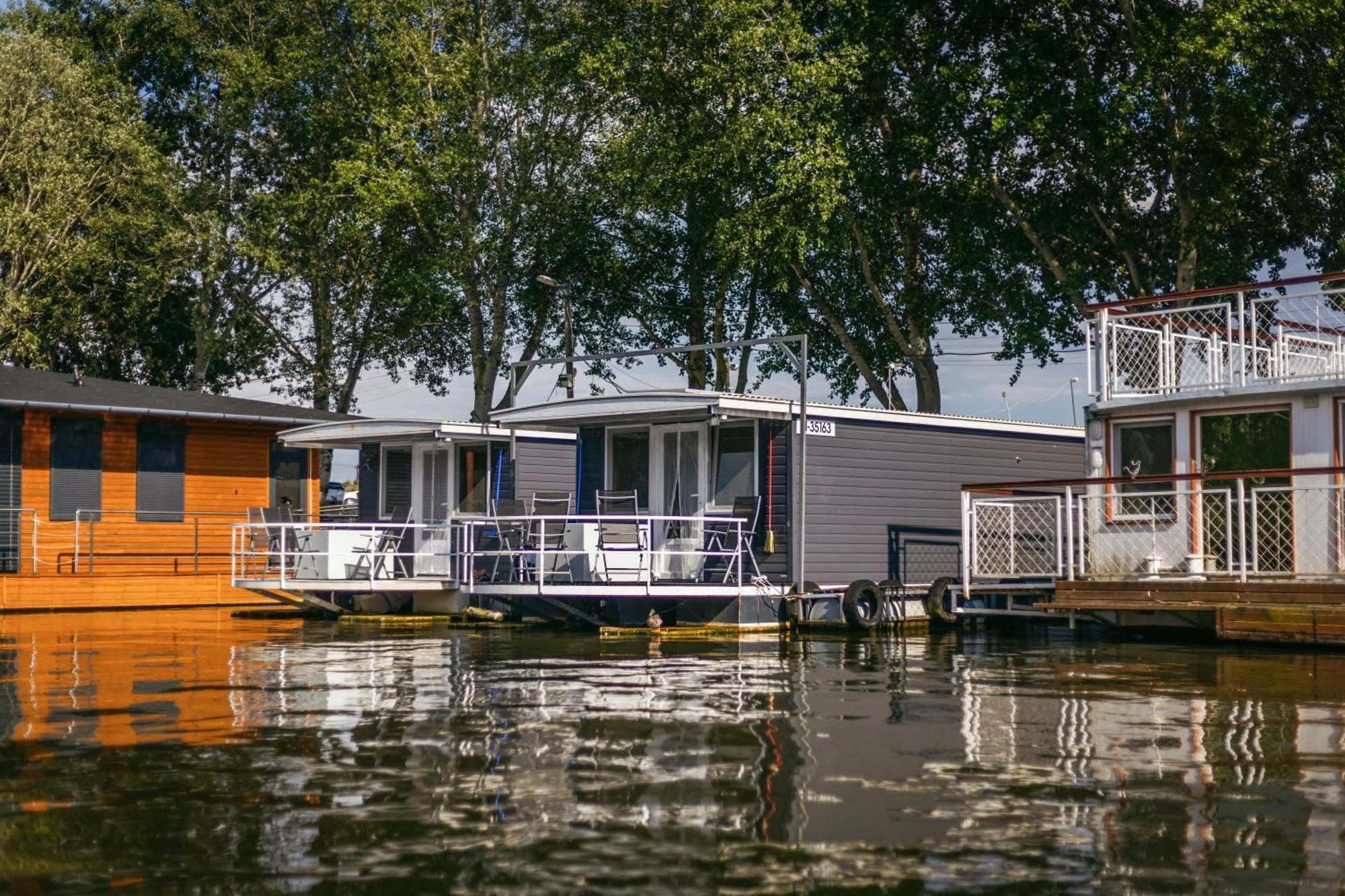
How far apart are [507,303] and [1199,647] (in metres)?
25.7

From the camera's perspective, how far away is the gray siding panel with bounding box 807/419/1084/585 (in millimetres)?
21484

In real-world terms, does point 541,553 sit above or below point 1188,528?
below

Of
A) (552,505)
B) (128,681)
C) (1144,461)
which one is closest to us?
(128,681)

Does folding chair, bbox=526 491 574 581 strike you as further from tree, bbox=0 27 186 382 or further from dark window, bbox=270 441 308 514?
tree, bbox=0 27 186 382

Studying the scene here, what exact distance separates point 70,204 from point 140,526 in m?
13.7

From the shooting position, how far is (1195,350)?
1955cm

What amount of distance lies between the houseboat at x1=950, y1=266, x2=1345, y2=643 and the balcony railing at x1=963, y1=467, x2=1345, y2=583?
2cm

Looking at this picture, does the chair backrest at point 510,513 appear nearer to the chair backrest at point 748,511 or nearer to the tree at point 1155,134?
the chair backrest at point 748,511

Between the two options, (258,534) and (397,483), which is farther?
(258,534)

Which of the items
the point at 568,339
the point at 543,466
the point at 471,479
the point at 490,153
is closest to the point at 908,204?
the point at 568,339

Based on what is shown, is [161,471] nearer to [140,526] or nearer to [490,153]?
[140,526]

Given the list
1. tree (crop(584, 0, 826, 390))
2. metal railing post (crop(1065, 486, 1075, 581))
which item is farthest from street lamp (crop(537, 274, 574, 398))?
metal railing post (crop(1065, 486, 1075, 581))

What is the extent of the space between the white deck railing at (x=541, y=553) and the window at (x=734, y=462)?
18.5 inches

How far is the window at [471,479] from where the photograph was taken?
2498 centimetres
